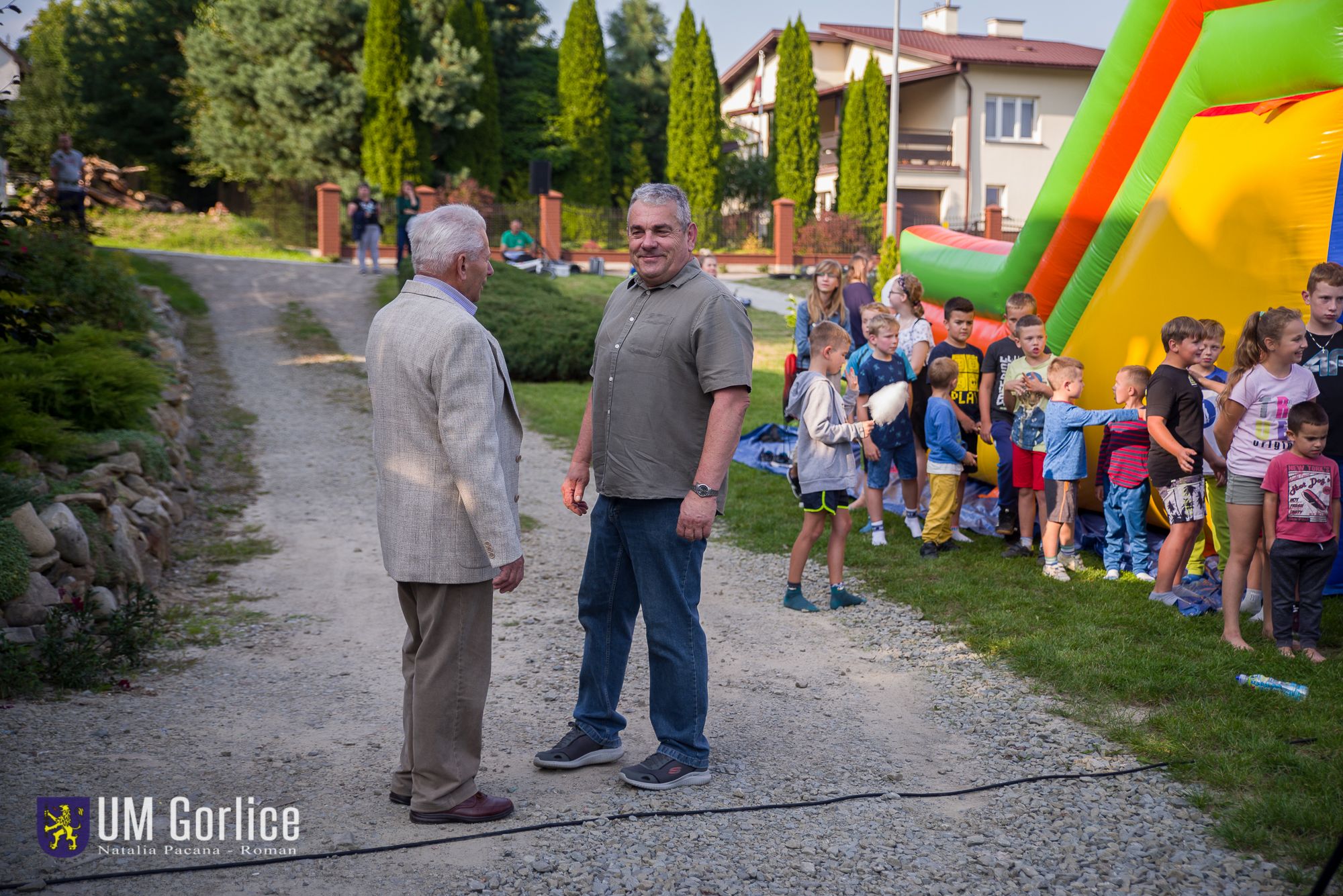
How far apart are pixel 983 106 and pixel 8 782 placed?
3869 centimetres

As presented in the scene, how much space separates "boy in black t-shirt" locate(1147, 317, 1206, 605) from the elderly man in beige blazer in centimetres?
385

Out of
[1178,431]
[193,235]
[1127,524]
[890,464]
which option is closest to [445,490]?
[1178,431]

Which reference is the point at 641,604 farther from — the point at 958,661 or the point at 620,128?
the point at 620,128

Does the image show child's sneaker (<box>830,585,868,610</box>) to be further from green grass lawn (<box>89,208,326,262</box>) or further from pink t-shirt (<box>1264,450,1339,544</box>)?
green grass lawn (<box>89,208,326,262</box>)

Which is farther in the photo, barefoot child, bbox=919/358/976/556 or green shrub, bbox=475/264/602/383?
green shrub, bbox=475/264/602/383

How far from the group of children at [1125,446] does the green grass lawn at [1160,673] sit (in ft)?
0.79

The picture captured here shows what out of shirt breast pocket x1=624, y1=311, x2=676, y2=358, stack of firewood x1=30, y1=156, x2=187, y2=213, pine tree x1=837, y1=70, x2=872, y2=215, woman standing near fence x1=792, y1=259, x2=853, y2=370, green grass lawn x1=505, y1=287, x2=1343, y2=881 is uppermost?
pine tree x1=837, y1=70, x2=872, y2=215

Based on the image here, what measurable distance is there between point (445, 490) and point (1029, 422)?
4760 millimetres

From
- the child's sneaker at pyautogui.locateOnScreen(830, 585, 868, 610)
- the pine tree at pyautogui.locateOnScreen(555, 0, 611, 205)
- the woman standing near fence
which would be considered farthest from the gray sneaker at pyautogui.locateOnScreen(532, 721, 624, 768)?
the pine tree at pyautogui.locateOnScreen(555, 0, 611, 205)

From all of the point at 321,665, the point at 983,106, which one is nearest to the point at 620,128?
the point at 983,106

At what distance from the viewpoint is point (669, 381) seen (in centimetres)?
396

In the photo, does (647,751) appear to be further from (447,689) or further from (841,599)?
(841,599)

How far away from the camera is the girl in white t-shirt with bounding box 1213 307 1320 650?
550cm

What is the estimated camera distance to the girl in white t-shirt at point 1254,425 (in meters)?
5.50
